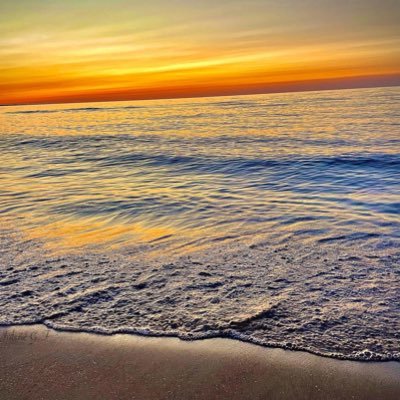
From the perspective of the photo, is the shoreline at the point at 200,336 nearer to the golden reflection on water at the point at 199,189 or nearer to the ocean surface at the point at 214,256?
the ocean surface at the point at 214,256

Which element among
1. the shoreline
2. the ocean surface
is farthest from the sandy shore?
the ocean surface

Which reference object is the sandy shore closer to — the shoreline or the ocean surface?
the shoreline

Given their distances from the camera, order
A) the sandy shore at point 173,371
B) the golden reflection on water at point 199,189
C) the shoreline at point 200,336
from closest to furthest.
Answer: the sandy shore at point 173,371 < the shoreline at point 200,336 < the golden reflection on water at point 199,189

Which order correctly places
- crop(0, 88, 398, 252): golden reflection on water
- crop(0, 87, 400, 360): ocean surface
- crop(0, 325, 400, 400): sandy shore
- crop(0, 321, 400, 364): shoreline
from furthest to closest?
1. crop(0, 88, 398, 252): golden reflection on water
2. crop(0, 87, 400, 360): ocean surface
3. crop(0, 321, 400, 364): shoreline
4. crop(0, 325, 400, 400): sandy shore

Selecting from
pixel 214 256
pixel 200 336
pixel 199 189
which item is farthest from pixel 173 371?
pixel 199 189

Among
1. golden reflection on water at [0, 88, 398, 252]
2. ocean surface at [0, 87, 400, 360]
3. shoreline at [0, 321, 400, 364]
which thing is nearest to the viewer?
shoreline at [0, 321, 400, 364]

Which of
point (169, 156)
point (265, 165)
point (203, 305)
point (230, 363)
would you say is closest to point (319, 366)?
point (230, 363)

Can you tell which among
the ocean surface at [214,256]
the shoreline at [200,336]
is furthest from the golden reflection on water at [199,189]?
the shoreline at [200,336]

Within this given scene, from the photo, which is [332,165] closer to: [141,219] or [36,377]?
[141,219]

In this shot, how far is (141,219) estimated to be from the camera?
27.5 ft

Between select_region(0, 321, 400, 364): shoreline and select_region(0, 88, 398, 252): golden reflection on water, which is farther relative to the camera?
select_region(0, 88, 398, 252): golden reflection on water

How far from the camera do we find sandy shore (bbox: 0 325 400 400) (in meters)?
3.01

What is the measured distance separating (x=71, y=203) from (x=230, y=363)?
7.46 m

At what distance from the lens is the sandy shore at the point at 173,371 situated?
301 cm
